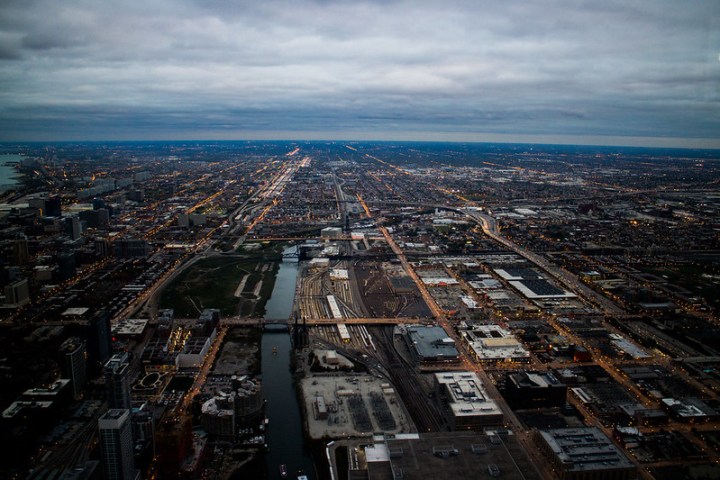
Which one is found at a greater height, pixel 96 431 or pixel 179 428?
pixel 179 428

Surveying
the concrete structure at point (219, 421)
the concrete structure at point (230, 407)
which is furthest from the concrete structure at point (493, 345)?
the concrete structure at point (219, 421)

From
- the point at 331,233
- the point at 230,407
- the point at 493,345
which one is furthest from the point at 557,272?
the point at 230,407

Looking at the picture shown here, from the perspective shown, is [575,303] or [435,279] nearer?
[575,303]

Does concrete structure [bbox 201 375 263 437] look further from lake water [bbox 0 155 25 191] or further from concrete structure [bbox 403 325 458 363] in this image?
lake water [bbox 0 155 25 191]

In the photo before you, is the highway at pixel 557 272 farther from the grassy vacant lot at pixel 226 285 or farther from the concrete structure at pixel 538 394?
the grassy vacant lot at pixel 226 285

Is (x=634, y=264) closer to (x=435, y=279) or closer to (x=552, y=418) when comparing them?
(x=435, y=279)

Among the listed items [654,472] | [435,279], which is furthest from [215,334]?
[654,472]

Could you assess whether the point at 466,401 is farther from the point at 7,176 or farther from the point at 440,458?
the point at 7,176
